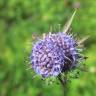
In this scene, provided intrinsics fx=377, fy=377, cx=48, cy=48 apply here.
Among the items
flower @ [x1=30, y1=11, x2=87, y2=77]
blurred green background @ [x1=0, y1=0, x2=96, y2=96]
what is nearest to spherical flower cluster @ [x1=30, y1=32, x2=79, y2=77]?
flower @ [x1=30, y1=11, x2=87, y2=77]

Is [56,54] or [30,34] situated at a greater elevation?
[30,34]

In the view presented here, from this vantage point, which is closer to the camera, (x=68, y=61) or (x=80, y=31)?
(x=68, y=61)

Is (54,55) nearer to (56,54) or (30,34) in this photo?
(56,54)

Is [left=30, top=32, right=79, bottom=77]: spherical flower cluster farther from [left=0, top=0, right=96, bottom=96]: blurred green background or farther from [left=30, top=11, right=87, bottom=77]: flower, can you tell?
[left=0, top=0, right=96, bottom=96]: blurred green background

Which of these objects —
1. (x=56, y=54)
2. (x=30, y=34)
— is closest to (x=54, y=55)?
(x=56, y=54)

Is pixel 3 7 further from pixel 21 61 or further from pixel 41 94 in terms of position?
pixel 41 94

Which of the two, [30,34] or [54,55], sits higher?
[30,34]

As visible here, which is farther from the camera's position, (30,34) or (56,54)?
(30,34)

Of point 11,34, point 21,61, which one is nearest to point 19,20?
point 11,34
